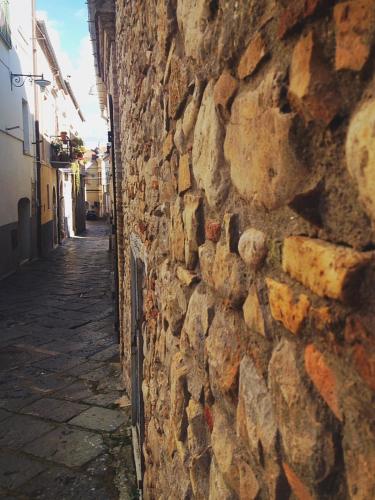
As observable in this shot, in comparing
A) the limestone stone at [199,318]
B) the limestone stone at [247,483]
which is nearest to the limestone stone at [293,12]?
the limestone stone at [199,318]

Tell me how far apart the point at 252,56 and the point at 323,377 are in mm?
Result: 580

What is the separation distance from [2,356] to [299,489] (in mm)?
5495

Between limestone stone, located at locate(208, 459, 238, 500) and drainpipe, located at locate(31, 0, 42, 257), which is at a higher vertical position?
drainpipe, located at locate(31, 0, 42, 257)

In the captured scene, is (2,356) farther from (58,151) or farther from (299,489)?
(58,151)

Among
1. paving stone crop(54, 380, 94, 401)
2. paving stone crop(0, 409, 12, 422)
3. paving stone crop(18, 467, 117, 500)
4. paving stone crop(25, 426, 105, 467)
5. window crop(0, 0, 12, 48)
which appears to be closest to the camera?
paving stone crop(18, 467, 117, 500)

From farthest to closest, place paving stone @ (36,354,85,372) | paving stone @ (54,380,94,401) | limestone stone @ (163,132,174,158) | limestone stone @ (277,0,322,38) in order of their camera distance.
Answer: paving stone @ (36,354,85,372)
paving stone @ (54,380,94,401)
limestone stone @ (163,132,174,158)
limestone stone @ (277,0,322,38)

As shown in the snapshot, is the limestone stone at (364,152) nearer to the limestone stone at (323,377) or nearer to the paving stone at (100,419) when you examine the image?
the limestone stone at (323,377)

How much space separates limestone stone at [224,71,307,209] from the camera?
0.74m

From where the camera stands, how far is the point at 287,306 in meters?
0.76

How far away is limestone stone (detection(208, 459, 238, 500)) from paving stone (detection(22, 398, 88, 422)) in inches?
124

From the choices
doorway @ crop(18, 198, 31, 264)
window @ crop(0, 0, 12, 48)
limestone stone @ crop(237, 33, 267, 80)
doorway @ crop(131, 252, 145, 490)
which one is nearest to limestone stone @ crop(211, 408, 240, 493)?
limestone stone @ crop(237, 33, 267, 80)

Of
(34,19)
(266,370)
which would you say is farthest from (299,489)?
(34,19)

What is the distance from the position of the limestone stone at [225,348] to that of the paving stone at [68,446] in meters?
2.63

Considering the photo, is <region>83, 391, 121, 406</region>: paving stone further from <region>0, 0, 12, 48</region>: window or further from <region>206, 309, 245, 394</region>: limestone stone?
<region>0, 0, 12, 48</region>: window
